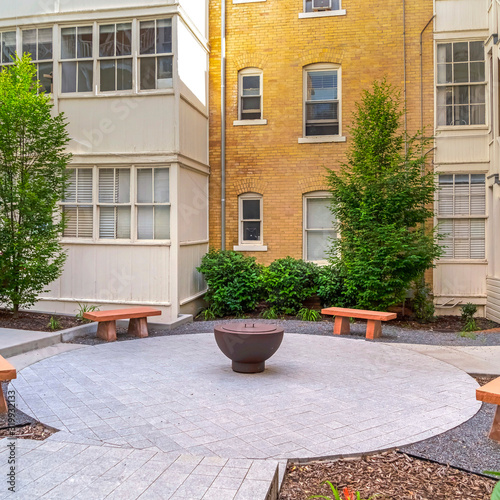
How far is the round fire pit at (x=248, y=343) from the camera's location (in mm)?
7012

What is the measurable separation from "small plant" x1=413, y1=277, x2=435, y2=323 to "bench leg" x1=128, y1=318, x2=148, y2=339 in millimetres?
6841

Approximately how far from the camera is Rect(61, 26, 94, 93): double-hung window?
12.9m

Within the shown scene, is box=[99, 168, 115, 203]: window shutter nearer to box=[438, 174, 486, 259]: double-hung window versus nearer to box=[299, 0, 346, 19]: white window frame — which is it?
box=[299, 0, 346, 19]: white window frame

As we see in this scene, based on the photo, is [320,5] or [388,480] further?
[320,5]

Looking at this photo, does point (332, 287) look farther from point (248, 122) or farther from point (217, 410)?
point (217, 410)

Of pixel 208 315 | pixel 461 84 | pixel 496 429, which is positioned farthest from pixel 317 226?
pixel 496 429

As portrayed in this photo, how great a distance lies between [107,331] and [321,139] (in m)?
7.91

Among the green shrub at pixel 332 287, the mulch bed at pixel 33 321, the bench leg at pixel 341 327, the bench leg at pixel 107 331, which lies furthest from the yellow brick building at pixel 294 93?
the bench leg at pixel 107 331

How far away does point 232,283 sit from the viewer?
13.5 metres

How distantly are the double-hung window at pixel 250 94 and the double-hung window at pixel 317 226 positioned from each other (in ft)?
9.23

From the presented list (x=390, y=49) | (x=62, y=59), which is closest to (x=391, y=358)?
(x=390, y=49)

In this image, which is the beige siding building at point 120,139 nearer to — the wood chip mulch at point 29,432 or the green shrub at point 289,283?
the green shrub at point 289,283

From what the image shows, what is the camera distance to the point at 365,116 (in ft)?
41.7

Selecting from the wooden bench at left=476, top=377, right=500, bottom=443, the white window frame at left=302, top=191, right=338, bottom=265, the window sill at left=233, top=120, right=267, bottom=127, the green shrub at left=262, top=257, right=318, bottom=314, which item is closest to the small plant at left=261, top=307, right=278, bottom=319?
the green shrub at left=262, top=257, right=318, bottom=314
